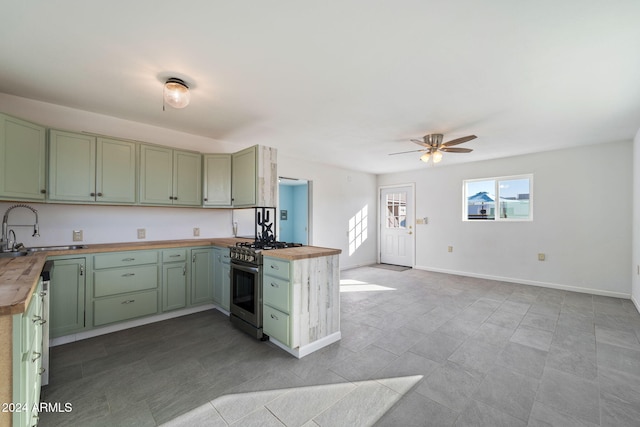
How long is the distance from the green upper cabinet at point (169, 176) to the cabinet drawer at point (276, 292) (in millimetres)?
1797

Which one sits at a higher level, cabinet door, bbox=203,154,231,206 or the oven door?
cabinet door, bbox=203,154,231,206

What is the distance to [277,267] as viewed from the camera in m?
2.51

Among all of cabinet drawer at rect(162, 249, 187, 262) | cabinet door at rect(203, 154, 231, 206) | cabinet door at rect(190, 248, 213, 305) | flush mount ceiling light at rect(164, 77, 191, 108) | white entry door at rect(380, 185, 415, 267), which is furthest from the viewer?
white entry door at rect(380, 185, 415, 267)

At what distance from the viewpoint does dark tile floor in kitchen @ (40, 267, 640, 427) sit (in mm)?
1689

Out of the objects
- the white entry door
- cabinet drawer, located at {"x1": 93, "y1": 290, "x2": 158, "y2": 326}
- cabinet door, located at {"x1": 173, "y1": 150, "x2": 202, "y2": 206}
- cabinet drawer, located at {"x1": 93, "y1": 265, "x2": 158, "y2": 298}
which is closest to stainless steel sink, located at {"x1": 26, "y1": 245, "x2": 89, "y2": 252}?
cabinet drawer, located at {"x1": 93, "y1": 265, "x2": 158, "y2": 298}

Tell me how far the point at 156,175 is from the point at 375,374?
329 cm

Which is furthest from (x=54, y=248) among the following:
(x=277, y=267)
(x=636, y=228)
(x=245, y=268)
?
(x=636, y=228)

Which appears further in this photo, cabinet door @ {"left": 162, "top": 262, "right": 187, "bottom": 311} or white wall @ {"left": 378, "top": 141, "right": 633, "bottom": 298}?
white wall @ {"left": 378, "top": 141, "right": 633, "bottom": 298}

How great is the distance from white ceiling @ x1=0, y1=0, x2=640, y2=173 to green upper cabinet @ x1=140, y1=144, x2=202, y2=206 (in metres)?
0.43

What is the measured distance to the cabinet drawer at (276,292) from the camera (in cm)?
240

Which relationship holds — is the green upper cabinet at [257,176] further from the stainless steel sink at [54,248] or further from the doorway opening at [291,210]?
the doorway opening at [291,210]

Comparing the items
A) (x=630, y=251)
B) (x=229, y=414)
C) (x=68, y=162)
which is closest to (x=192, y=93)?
(x=68, y=162)

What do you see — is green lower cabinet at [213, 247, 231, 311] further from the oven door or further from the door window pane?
the door window pane

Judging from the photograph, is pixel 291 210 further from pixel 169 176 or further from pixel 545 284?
pixel 545 284
